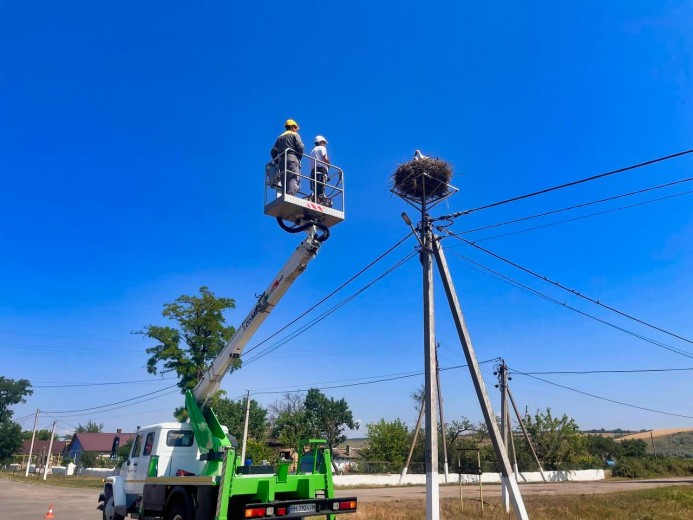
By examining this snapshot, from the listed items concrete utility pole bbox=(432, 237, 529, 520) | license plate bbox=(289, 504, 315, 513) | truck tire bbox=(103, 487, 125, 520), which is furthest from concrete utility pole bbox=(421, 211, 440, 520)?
truck tire bbox=(103, 487, 125, 520)

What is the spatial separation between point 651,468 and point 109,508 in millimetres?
53778

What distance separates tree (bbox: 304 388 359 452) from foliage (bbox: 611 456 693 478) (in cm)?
3566

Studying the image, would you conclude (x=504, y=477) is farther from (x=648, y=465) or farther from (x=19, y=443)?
(x=19, y=443)

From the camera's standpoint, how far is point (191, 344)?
31.9 m

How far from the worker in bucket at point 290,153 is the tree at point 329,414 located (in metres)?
66.1

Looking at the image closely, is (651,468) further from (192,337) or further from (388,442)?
(192,337)

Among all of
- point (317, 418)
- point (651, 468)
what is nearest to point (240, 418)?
point (317, 418)

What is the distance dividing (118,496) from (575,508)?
13.8m

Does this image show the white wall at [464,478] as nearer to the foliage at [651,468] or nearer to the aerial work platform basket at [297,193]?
the foliage at [651,468]

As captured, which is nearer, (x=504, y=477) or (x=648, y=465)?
(x=504, y=477)

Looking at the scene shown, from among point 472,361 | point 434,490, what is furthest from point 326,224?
point 434,490

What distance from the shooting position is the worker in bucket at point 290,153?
10.2 meters

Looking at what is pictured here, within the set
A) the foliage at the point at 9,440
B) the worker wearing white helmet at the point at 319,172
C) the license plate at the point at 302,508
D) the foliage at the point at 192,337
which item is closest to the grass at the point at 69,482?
the foliage at the point at 192,337

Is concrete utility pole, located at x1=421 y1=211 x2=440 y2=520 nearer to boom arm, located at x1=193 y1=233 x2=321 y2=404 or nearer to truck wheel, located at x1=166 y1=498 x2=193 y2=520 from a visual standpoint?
boom arm, located at x1=193 y1=233 x2=321 y2=404
